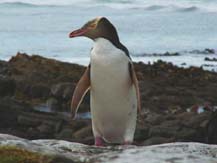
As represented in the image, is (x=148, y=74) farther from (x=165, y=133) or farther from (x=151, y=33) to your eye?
(x=151, y=33)

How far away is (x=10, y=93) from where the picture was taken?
1788cm

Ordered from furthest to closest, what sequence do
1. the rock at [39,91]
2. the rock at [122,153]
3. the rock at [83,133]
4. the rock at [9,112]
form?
the rock at [39,91]
the rock at [9,112]
the rock at [83,133]
the rock at [122,153]

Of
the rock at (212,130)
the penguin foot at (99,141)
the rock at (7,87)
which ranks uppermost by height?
the penguin foot at (99,141)

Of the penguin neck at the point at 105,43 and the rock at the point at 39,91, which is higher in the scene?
the penguin neck at the point at 105,43

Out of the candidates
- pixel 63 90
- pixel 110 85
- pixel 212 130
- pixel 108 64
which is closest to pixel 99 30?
pixel 108 64

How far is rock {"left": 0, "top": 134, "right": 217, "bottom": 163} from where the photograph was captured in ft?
13.7

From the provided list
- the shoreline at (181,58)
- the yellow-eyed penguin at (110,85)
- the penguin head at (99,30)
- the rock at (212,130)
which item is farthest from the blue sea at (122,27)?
the penguin head at (99,30)

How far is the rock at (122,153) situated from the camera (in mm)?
4176

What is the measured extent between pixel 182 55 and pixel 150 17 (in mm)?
26625

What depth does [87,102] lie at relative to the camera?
17234mm

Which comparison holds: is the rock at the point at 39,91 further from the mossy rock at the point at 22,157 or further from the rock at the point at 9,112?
the mossy rock at the point at 22,157

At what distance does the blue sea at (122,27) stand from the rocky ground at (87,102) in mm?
5321

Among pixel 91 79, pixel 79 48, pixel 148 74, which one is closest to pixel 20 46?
pixel 79 48

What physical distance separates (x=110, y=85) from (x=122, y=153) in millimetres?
2298
